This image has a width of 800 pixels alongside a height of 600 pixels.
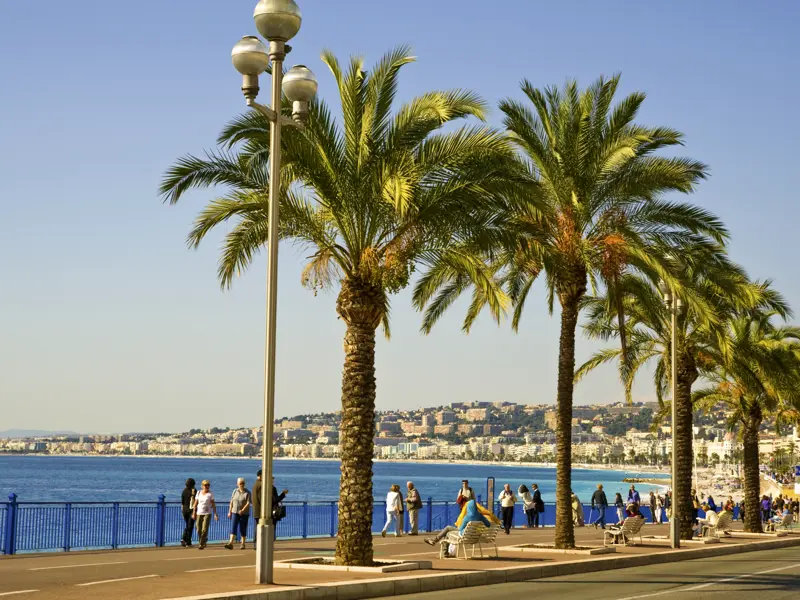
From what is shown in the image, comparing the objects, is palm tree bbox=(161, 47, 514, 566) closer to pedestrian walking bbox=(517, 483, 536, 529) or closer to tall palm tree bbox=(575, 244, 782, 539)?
tall palm tree bbox=(575, 244, 782, 539)

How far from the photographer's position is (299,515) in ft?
96.3

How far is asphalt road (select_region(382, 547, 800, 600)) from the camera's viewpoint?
53.1ft

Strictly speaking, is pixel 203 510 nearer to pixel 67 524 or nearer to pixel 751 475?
pixel 67 524

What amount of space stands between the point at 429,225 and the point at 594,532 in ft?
66.7

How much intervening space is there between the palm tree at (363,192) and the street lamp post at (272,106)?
2.66 meters

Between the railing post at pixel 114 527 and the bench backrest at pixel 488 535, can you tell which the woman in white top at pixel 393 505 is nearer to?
the bench backrest at pixel 488 535

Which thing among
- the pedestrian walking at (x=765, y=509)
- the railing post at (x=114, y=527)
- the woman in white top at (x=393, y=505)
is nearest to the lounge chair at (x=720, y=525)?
the woman in white top at (x=393, y=505)

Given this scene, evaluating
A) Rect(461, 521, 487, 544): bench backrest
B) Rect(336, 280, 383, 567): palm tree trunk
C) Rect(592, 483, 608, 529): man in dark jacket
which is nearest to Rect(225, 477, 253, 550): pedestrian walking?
Rect(461, 521, 487, 544): bench backrest

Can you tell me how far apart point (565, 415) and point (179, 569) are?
10330 millimetres

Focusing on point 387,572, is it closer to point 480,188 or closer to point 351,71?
point 480,188

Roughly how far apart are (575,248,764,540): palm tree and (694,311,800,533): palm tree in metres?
1.15

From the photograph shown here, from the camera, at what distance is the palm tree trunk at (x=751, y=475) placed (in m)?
39.5

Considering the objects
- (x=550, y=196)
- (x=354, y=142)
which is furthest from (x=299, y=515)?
(x=354, y=142)

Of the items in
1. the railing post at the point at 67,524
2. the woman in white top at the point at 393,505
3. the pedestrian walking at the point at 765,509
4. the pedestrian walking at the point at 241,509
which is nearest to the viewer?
the railing post at the point at 67,524
